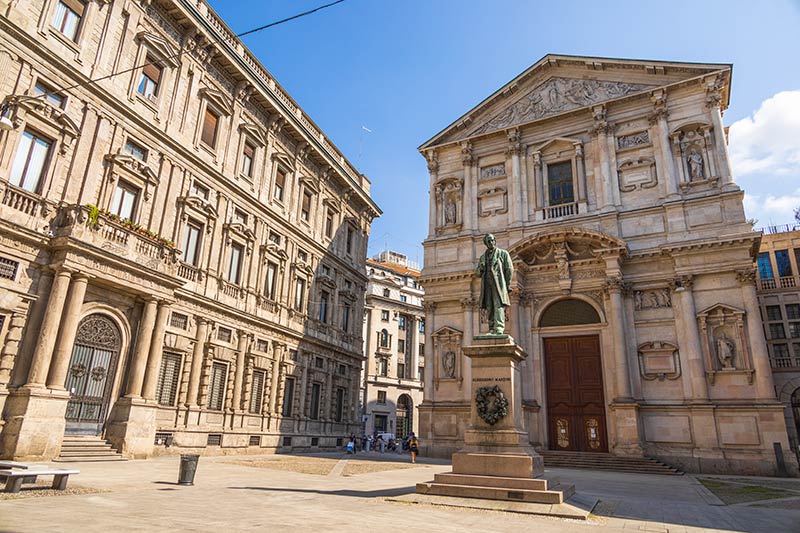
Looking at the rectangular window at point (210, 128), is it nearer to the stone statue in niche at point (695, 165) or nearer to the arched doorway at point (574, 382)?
the arched doorway at point (574, 382)

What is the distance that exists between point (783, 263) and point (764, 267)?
1106mm

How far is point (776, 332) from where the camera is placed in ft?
108

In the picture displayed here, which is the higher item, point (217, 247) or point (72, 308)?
point (217, 247)

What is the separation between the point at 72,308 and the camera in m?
14.7

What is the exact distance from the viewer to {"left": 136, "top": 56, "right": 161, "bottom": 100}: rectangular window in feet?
63.5

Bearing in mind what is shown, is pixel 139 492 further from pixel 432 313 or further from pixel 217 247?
pixel 432 313

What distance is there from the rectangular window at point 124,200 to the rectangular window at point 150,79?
3765mm

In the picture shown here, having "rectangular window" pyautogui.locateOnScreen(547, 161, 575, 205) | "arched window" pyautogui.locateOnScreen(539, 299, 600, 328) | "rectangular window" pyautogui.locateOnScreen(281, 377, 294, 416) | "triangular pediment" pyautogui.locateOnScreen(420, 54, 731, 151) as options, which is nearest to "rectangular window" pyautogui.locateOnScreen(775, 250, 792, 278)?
"triangular pediment" pyautogui.locateOnScreen(420, 54, 731, 151)

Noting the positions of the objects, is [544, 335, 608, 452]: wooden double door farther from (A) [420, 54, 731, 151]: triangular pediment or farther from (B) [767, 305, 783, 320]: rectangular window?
(B) [767, 305, 783, 320]: rectangular window

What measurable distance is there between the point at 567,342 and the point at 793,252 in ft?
72.8

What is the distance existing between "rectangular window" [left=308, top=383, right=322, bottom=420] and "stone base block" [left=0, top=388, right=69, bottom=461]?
15.5 meters

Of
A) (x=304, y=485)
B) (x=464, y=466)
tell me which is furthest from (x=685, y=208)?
(x=304, y=485)

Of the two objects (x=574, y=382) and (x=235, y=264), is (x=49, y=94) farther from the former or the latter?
(x=574, y=382)

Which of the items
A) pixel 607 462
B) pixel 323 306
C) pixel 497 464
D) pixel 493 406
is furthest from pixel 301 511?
pixel 323 306
